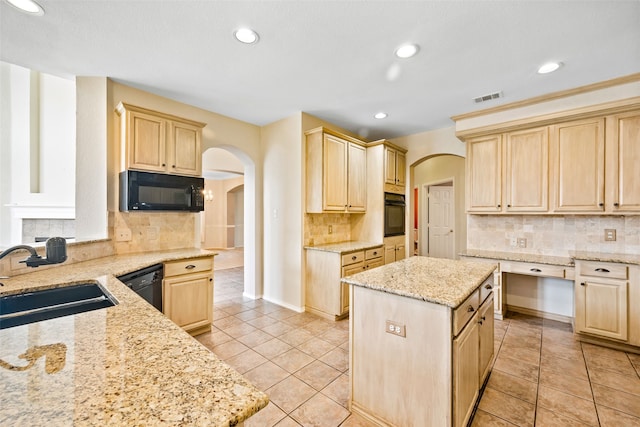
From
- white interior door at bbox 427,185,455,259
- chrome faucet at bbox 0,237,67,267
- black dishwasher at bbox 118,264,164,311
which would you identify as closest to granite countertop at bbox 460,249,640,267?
white interior door at bbox 427,185,455,259

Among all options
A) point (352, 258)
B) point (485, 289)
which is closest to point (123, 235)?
point (352, 258)

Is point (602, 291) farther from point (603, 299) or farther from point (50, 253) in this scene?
point (50, 253)

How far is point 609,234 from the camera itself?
315 centimetres

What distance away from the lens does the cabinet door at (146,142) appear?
9.09ft

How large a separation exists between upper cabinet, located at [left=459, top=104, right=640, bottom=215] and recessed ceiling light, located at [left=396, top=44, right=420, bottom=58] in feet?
6.06

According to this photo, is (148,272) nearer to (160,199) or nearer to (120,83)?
(160,199)

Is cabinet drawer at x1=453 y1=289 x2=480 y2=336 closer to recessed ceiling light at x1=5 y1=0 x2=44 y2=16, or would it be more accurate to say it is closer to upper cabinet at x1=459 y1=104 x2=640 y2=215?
upper cabinet at x1=459 y1=104 x2=640 y2=215

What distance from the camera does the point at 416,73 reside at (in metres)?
2.67

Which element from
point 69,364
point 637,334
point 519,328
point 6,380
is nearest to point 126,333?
point 69,364

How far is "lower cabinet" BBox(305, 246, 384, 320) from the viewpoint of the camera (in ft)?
11.3

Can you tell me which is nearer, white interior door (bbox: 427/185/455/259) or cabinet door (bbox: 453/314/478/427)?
cabinet door (bbox: 453/314/478/427)

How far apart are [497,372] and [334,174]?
Answer: 2.73 metres

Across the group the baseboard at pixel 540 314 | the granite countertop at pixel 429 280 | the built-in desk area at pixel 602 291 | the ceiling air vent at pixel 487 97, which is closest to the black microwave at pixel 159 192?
the granite countertop at pixel 429 280

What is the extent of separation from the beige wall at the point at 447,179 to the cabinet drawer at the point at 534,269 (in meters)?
2.37
